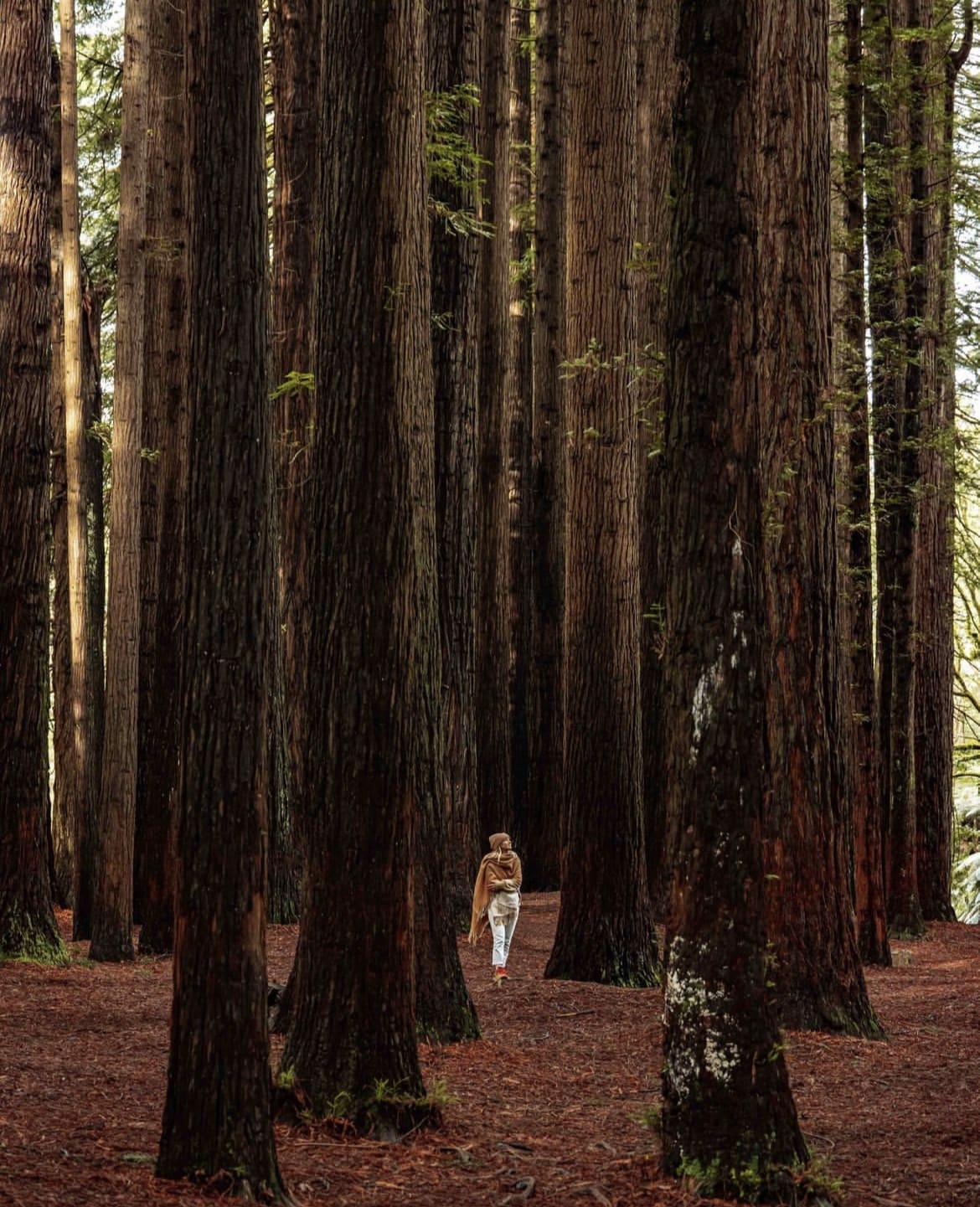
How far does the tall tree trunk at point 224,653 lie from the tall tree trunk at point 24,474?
6912 millimetres

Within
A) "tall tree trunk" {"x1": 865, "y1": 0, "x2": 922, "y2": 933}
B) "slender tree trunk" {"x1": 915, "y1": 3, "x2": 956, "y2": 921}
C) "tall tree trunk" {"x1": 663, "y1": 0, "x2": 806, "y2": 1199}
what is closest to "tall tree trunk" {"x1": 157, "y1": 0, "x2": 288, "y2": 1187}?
"tall tree trunk" {"x1": 663, "y1": 0, "x2": 806, "y2": 1199}

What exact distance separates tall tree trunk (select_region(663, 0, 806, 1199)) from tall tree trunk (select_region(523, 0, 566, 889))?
50.6 ft

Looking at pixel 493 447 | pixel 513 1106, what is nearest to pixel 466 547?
pixel 513 1106

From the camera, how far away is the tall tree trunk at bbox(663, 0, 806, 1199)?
260 inches

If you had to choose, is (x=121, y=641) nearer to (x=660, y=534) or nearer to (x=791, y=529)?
(x=791, y=529)

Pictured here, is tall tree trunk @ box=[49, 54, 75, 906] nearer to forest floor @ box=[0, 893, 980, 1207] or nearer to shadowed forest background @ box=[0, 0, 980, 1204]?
shadowed forest background @ box=[0, 0, 980, 1204]

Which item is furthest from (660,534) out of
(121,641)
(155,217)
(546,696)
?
(546,696)

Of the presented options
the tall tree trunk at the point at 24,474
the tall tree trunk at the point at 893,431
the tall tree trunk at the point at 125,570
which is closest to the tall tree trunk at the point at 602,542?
the tall tree trunk at the point at 893,431

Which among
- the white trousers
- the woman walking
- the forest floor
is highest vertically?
the woman walking

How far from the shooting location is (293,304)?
15.9 metres

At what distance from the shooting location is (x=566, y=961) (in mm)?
12992

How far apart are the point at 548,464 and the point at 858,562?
10247mm

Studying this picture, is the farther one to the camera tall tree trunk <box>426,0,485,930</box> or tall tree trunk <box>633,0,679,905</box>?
tall tree trunk <box>633,0,679,905</box>

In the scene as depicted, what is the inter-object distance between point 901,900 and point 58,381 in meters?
13.7
